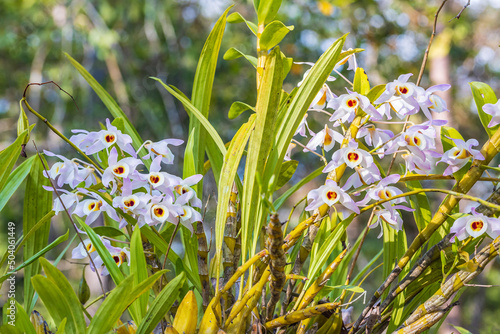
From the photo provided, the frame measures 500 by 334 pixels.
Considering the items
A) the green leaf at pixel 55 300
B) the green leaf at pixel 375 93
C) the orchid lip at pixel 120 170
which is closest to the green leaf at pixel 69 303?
the green leaf at pixel 55 300

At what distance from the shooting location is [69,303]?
36 centimetres

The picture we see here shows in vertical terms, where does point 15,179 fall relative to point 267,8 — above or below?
below

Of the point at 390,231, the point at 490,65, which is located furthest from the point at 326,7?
the point at 390,231

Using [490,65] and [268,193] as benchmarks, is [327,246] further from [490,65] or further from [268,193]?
[490,65]

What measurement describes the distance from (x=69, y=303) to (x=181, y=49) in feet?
14.7

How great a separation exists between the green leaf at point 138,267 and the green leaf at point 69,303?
50 millimetres

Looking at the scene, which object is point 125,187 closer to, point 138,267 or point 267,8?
point 138,267

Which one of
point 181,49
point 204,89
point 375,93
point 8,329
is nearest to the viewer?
point 8,329

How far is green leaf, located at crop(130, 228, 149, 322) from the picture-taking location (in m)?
0.38

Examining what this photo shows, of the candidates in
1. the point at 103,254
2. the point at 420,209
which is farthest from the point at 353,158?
the point at 103,254

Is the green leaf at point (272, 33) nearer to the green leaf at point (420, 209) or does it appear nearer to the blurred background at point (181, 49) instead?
the green leaf at point (420, 209)

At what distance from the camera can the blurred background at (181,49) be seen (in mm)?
4027

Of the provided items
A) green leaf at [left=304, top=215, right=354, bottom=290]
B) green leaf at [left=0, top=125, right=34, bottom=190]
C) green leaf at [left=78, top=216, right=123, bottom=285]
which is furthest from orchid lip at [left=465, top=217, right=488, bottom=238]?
green leaf at [left=0, top=125, right=34, bottom=190]

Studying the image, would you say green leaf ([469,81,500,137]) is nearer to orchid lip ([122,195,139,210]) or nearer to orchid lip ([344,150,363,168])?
orchid lip ([344,150,363,168])
